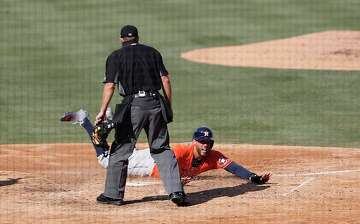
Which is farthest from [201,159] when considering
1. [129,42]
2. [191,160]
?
[129,42]

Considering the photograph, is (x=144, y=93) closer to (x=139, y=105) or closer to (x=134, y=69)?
(x=139, y=105)

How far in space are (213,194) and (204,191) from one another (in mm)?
245

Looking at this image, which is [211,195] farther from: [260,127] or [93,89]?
[93,89]

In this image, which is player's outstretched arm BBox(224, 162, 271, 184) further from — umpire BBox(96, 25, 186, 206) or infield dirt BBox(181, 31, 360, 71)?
infield dirt BBox(181, 31, 360, 71)

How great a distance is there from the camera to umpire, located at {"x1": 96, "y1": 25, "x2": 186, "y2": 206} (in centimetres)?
1022

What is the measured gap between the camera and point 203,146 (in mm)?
10961

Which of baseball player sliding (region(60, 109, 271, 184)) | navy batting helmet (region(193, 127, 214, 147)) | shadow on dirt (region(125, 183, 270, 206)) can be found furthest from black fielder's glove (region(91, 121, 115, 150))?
navy batting helmet (region(193, 127, 214, 147))

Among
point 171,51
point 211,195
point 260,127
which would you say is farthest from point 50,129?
point 171,51

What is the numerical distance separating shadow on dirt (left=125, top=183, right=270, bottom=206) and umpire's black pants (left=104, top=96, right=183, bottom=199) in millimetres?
340

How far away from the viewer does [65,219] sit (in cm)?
960

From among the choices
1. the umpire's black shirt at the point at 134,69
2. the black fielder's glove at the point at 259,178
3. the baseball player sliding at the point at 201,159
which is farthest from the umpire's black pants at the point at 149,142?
the black fielder's glove at the point at 259,178

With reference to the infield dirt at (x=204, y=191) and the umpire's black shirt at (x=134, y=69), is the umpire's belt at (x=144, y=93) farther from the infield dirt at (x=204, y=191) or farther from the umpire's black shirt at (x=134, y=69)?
the infield dirt at (x=204, y=191)

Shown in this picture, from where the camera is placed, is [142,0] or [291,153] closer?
[291,153]

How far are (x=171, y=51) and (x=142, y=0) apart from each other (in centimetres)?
697
